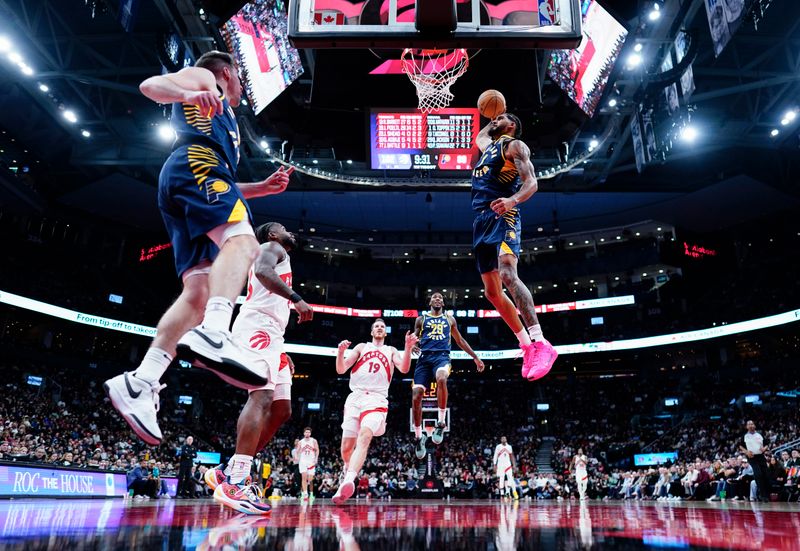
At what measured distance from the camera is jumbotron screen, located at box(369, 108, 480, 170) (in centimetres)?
1572

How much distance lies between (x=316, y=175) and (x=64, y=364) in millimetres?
16765

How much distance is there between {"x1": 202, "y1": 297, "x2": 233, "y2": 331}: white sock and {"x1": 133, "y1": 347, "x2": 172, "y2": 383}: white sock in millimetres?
275

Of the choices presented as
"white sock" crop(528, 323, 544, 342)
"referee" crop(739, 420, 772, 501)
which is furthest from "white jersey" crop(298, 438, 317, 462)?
"white sock" crop(528, 323, 544, 342)

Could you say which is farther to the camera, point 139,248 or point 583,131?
point 139,248

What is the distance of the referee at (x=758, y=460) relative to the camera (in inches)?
458

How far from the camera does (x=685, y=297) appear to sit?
3353 cm

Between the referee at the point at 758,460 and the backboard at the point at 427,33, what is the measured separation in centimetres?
982

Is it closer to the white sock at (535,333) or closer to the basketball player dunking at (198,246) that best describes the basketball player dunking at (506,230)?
the white sock at (535,333)

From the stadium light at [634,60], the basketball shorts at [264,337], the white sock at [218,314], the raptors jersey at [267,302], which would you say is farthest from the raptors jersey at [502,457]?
the white sock at [218,314]

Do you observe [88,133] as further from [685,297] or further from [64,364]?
[685,297]

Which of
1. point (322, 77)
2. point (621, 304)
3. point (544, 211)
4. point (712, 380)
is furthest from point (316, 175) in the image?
point (712, 380)

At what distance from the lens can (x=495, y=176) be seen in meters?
5.08

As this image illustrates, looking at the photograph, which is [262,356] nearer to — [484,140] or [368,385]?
[368,385]

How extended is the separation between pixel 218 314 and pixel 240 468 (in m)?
1.69
